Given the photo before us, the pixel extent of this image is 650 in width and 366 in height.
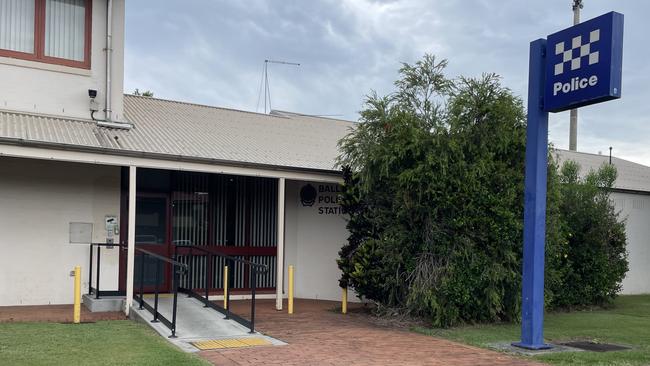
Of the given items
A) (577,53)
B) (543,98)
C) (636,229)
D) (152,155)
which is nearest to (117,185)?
(152,155)

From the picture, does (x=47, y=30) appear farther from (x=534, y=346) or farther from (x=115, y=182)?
(x=534, y=346)

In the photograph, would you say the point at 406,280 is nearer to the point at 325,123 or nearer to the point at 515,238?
the point at 515,238

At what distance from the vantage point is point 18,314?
1011 centimetres

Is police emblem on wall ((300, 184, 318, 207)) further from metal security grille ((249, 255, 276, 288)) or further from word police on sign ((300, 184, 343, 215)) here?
metal security grille ((249, 255, 276, 288))

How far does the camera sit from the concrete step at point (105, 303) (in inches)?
413

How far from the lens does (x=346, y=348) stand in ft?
27.1

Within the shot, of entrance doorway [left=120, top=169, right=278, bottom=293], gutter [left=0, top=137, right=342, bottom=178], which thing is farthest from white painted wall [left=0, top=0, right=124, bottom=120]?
gutter [left=0, top=137, right=342, bottom=178]

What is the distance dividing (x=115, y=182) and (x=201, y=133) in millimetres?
2102

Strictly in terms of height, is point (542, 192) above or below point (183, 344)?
above

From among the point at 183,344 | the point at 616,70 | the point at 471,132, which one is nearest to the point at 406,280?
the point at 471,132

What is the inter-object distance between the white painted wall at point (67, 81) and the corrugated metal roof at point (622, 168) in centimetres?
1239

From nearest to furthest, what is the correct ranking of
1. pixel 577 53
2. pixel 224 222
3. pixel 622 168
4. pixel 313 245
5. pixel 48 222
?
pixel 577 53 < pixel 48 222 < pixel 224 222 < pixel 313 245 < pixel 622 168

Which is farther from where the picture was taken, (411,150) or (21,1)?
(21,1)

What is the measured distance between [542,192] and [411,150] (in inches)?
102
